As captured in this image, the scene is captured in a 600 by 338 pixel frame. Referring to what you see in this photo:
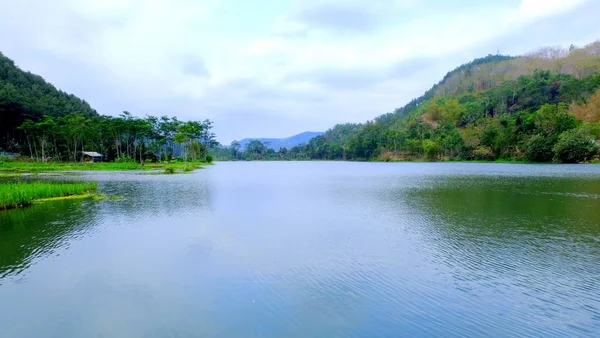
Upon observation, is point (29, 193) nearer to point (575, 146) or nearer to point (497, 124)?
point (575, 146)

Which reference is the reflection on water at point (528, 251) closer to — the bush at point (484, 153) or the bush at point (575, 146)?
the bush at point (575, 146)

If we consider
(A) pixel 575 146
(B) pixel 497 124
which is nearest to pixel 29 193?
(A) pixel 575 146

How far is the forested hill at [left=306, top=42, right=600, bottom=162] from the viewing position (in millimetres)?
68625

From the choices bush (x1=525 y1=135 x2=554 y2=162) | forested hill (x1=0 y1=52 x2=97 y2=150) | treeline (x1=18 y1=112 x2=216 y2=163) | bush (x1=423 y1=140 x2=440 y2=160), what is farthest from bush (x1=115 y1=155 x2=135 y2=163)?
bush (x1=525 y1=135 x2=554 y2=162)

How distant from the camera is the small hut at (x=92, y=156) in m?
74.6

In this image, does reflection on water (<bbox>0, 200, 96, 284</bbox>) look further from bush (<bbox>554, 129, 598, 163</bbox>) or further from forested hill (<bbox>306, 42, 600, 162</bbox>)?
forested hill (<bbox>306, 42, 600, 162</bbox>)

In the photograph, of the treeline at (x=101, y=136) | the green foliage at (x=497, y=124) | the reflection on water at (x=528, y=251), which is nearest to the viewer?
→ the reflection on water at (x=528, y=251)

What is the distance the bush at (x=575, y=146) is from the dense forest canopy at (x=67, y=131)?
6586 cm

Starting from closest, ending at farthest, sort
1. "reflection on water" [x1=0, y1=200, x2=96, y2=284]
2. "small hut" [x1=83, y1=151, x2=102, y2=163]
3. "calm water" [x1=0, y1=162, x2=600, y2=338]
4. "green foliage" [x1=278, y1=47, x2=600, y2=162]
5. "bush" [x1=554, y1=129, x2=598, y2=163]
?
1. "calm water" [x1=0, y1=162, x2=600, y2=338]
2. "reflection on water" [x1=0, y1=200, x2=96, y2=284]
3. "bush" [x1=554, y1=129, x2=598, y2=163]
4. "green foliage" [x1=278, y1=47, x2=600, y2=162]
5. "small hut" [x1=83, y1=151, x2=102, y2=163]

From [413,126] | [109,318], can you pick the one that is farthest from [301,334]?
[413,126]

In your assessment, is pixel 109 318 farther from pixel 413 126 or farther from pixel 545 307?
pixel 413 126

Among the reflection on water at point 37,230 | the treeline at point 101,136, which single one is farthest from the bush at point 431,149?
the reflection on water at point 37,230

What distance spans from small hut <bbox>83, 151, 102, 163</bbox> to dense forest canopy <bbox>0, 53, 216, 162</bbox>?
121 centimetres

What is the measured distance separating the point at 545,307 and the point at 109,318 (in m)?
8.67
